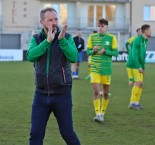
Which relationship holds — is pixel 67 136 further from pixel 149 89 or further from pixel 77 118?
pixel 149 89

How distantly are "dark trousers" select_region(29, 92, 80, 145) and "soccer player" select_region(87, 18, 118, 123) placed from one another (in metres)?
4.20

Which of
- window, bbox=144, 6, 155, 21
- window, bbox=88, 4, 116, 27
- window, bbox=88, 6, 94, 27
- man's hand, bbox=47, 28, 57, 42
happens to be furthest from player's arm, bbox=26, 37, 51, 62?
window, bbox=144, 6, 155, 21

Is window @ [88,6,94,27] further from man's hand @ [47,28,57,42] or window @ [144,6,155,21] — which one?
man's hand @ [47,28,57,42]

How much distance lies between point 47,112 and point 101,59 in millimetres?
4521

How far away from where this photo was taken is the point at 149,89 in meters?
17.9

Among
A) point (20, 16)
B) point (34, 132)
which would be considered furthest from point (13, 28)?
point (34, 132)

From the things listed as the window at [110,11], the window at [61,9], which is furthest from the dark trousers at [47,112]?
the window at [110,11]

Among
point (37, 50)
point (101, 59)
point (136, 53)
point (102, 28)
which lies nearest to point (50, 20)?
point (37, 50)

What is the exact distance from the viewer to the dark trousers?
6105 mm

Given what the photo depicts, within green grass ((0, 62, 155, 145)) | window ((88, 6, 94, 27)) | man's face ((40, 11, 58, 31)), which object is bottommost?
green grass ((0, 62, 155, 145))

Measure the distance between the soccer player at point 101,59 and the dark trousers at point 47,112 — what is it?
420 centimetres

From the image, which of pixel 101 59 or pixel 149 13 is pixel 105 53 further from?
pixel 149 13

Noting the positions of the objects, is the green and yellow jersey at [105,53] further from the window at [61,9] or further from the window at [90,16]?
the window at [61,9]

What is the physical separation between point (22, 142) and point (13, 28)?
4576 cm
